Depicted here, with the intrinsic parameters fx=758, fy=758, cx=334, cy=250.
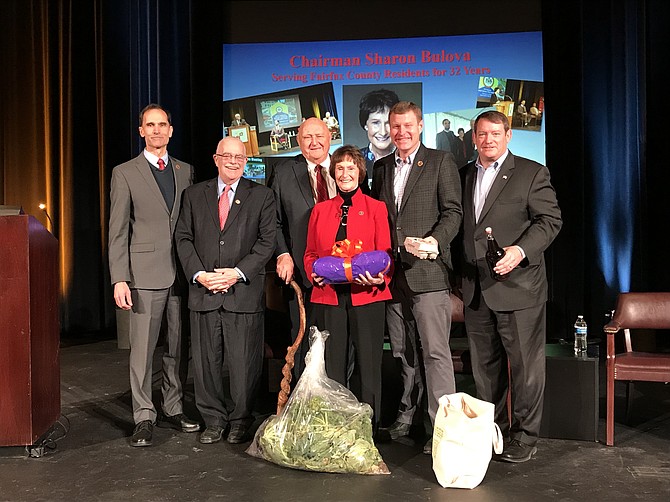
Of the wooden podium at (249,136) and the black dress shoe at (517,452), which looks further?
the wooden podium at (249,136)

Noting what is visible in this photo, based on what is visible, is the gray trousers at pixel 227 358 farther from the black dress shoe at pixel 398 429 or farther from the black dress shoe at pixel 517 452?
the black dress shoe at pixel 517 452

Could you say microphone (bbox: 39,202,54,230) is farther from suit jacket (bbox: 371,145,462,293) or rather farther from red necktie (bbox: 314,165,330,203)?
Answer: suit jacket (bbox: 371,145,462,293)

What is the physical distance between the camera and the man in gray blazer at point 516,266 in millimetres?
3566

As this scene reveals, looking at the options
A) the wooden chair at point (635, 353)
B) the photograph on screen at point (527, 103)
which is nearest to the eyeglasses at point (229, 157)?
the wooden chair at point (635, 353)

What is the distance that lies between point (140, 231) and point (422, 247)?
1.50m

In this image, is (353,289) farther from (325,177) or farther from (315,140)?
(315,140)

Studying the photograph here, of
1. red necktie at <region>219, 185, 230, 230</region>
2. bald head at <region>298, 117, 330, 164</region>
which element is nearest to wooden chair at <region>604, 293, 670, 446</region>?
bald head at <region>298, 117, 330, 164</region>

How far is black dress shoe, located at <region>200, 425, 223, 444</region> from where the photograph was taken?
380 cm

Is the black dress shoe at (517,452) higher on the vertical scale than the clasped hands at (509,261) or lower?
lower

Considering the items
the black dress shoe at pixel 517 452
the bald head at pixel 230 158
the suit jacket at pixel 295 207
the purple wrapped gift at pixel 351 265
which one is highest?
the bald head at pixel 230 158

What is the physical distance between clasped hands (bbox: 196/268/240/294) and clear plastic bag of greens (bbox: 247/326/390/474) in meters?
0.53

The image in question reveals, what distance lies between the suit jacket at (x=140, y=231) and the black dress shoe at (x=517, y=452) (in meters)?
1.86

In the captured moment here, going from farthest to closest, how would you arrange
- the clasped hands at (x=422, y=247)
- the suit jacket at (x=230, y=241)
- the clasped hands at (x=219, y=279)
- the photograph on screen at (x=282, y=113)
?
the photograph on screen at (x=282, y=113)
the suit jacket at (x=230, y=241)
the clasped hands at (x=219, y=279)
the clasped hands at (x=422, y=247)

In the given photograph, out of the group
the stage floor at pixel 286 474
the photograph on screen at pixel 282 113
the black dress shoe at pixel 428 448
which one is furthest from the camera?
the photograph on screen at pixel 282 113
